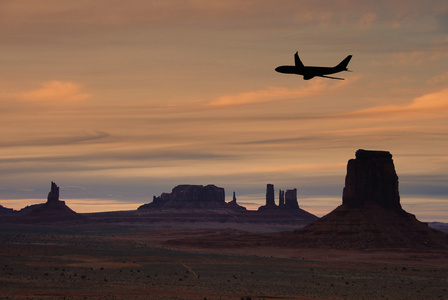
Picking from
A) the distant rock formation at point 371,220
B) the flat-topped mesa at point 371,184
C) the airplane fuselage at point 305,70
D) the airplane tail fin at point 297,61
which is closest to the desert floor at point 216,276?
the distant rock formation at point 371,220

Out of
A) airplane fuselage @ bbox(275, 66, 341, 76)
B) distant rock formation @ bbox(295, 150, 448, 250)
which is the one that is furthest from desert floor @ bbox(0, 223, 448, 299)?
airplane fuselage @ bbox(275, 66, 341, 76)

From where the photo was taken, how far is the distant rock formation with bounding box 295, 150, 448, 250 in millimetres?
119562

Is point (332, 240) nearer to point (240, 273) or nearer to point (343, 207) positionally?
point (343, 207)

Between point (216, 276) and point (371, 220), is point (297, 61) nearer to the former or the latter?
point (216, 276)

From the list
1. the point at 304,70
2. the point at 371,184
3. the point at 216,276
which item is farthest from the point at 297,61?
the point at 371,184

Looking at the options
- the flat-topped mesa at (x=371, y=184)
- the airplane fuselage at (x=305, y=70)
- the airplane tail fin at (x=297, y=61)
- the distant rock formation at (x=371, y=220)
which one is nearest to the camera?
the airplane tail fin at (x=297, y=61)

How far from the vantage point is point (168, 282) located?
64.1 metres

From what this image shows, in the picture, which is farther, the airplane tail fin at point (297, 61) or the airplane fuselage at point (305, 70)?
the airplane fuselage at point (305, 70)

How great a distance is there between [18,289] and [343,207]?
85.6 metres

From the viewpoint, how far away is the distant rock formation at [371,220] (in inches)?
4707

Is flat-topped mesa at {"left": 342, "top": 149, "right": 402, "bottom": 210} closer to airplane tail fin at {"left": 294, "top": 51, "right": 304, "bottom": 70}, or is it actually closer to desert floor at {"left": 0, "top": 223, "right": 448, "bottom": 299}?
desert floor at {"left": 0, "top": 223, "right": 448, "bottom": 299}

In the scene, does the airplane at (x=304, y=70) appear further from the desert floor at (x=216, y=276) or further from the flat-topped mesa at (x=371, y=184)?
the flat-topped mesa at (x=371, y=184)

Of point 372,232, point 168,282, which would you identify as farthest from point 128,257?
point 372,232

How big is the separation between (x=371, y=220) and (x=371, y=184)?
30.3ft
